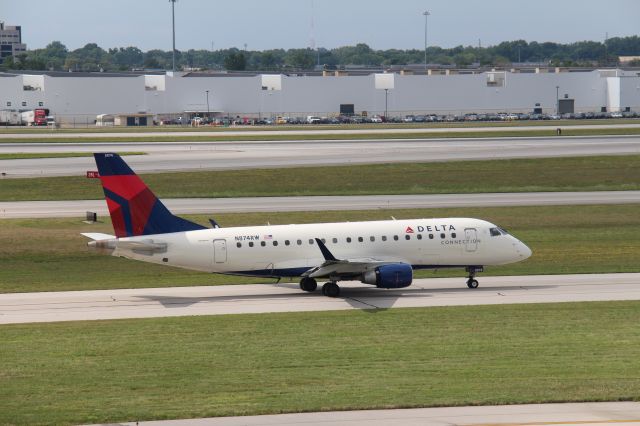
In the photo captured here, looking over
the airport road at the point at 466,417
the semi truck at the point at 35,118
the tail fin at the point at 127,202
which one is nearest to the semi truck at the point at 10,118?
the semi truck at the point at 35,118

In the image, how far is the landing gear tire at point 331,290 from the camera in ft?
150

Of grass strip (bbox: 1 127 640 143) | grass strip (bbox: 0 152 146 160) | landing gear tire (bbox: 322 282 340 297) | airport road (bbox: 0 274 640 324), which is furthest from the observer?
grass strip (bbox: 1 127 640 143)

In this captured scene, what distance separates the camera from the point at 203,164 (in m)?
95.6

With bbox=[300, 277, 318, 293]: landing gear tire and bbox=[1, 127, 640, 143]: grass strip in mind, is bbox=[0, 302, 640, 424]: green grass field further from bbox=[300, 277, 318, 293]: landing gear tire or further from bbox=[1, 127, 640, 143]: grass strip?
bbox=[1, 127, 640, 143]: grass strip

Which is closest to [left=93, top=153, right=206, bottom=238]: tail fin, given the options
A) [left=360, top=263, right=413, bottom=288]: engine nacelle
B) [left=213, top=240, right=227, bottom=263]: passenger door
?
[left=213, top=240, right=227, bottom=263]: passenger door

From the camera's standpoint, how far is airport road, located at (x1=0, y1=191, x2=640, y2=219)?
71.9 m

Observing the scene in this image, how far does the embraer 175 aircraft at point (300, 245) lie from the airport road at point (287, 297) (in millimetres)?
1123

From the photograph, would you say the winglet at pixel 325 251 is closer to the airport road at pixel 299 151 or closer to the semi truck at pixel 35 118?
the airport road at pixel 299 151

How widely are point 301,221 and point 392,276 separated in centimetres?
2265

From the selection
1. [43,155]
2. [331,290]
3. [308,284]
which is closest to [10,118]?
[43,155]

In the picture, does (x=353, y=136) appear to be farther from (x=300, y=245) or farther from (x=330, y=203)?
(x=300, y=245)

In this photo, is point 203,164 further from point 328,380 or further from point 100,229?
point 328,380

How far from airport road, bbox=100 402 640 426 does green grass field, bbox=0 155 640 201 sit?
182ft

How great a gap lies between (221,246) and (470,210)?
2931 cm
